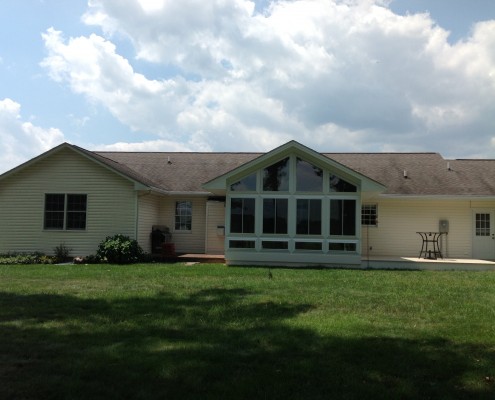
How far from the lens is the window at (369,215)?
19.8 meters

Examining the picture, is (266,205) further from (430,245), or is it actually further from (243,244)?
(430,245)

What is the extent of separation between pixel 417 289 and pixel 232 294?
4422 mm

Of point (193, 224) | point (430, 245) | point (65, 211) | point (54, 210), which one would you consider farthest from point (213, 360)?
point (430, 245)

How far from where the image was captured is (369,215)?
19844 millimetres

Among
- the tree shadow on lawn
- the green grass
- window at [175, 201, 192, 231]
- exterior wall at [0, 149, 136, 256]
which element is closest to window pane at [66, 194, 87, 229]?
exterior wall at [0, 149, 136, 256]

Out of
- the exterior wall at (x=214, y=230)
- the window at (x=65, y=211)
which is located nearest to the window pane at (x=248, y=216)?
the exterior wall at (x=214, y=230)

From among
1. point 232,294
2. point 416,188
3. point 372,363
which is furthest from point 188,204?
point 372,363

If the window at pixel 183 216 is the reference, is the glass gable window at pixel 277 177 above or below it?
above

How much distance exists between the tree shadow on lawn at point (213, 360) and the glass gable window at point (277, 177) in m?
9.08

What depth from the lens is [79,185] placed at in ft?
60.6

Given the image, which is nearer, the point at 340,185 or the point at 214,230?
the point at 340,185

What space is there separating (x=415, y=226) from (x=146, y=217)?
10.9 meters

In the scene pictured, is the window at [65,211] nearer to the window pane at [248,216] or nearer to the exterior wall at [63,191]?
the exterior wall at [63,191]

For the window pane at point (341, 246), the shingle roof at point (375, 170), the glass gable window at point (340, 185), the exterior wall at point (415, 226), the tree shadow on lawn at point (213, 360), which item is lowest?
the tree shadow on lawn at point (213, 360)
